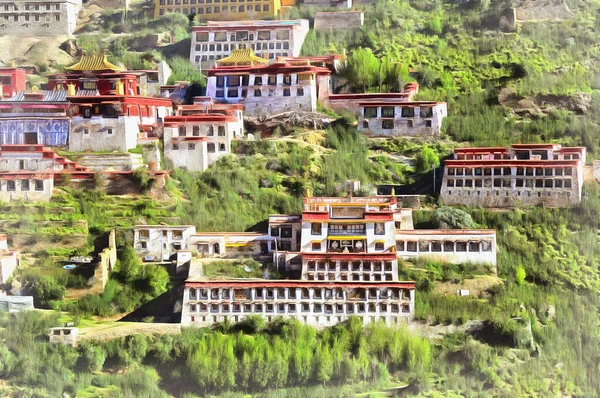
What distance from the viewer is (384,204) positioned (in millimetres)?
34750

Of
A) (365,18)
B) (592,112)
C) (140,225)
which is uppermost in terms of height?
(365,18)

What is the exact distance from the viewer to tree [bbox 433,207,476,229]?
35062mm

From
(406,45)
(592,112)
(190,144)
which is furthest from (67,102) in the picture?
(592,112)

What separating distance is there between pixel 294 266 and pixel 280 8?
53.3 ft

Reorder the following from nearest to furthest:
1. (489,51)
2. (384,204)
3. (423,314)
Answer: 1. (423,314)
2. (384,204)
3. (489,51)

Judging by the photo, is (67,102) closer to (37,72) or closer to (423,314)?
(37,72)

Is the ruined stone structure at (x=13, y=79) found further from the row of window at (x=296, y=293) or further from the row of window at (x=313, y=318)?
the row of window at (x=313, y=318)

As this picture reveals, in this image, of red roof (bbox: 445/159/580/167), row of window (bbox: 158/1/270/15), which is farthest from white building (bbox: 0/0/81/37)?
red roof (bbox: 445/159/580/167)

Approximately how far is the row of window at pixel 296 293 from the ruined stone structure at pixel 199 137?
18.4 feet

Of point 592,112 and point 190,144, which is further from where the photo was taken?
point 592,112

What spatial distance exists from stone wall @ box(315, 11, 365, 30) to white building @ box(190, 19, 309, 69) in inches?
32.1

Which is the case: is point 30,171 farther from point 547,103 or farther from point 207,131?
point 547,103

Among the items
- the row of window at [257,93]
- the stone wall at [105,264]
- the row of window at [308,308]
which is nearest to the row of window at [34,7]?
the row of window at [257,93]

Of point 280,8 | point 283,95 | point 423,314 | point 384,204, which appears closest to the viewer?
point 423,314
